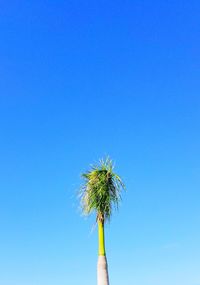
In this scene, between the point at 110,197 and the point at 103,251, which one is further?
the point at 110,197

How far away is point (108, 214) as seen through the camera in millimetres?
35344

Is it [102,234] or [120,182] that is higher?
[120,182]

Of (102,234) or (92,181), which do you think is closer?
(102,234)

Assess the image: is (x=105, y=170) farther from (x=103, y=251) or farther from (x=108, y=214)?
(x=103, y=251)

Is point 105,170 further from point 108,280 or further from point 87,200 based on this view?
point 108,280

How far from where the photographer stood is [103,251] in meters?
33.9

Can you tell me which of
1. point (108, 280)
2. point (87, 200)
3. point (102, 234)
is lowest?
point (108, 280)

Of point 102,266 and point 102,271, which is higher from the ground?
point 102,266

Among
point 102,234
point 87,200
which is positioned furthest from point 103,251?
point 87,200

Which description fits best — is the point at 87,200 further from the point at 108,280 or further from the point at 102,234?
the point at 108,280

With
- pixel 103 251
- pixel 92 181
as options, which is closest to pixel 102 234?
pixel 103 251

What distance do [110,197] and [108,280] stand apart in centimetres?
508

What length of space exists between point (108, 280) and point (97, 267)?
984mm

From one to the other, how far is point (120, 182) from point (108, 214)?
7.78ft
